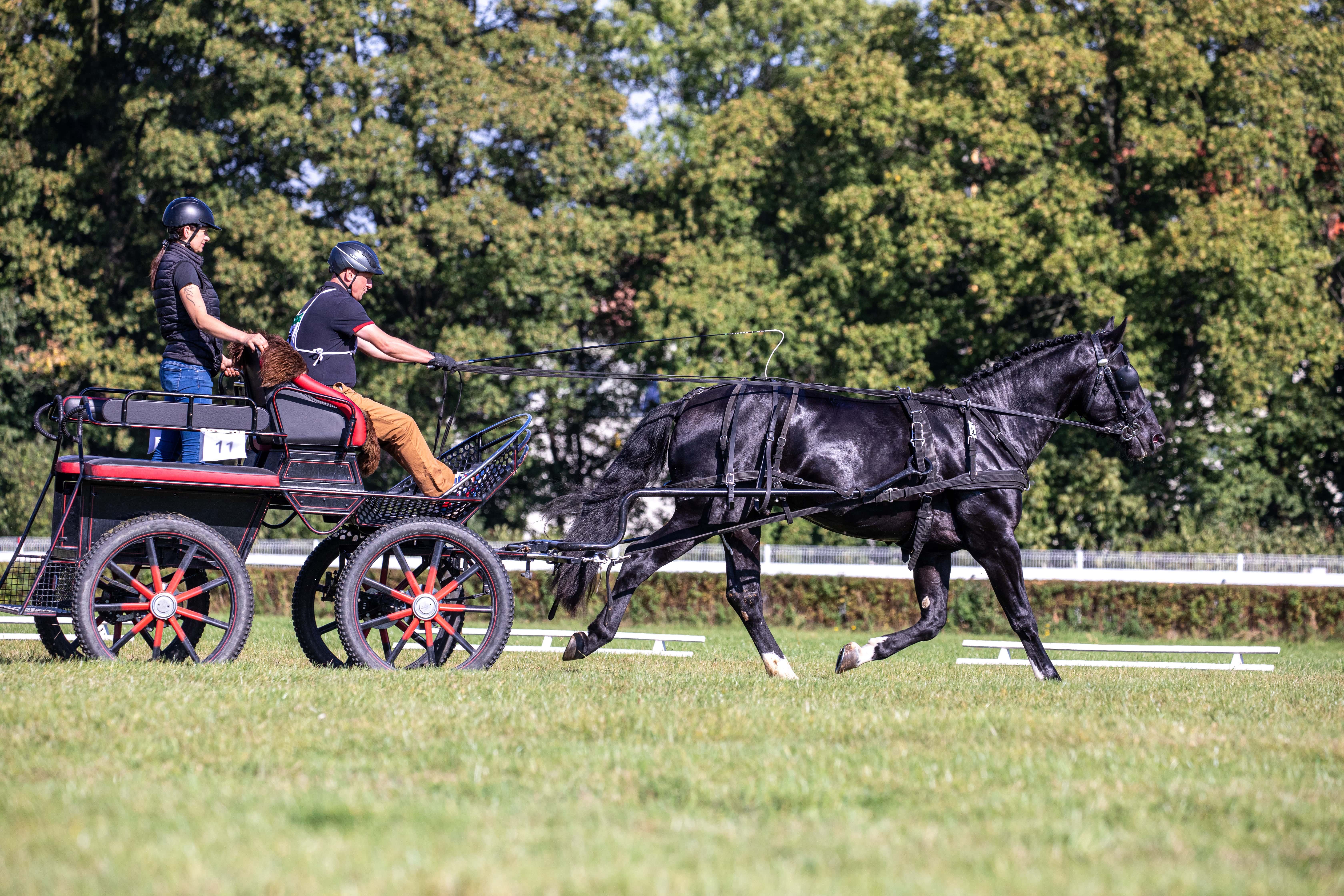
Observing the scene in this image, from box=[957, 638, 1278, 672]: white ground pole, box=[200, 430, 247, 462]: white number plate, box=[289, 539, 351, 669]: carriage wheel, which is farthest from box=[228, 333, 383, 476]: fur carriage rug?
box=[957, 638, 1278, 672]: white ground pole

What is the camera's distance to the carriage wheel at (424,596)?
7.32 metres

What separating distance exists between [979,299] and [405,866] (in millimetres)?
21020

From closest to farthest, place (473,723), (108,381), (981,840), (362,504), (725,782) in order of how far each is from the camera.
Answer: (981,840) → (725,782) → (473,723) → (362,504) → (108,381)

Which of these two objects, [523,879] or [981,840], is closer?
[523,879]

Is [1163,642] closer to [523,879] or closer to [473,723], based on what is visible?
[473,723]

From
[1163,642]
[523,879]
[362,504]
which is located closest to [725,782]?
[523,879]

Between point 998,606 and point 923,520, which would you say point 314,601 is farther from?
point 998,606

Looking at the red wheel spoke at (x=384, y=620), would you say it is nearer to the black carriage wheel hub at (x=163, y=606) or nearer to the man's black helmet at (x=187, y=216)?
the black carriage wheel hub at (x=163, y=606)

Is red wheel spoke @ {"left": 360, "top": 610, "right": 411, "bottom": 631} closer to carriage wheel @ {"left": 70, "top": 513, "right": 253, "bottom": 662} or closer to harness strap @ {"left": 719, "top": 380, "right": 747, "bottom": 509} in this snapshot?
carriage wheel @ {"left": 70, "top": 513, "right": 253, "bottom": 662}

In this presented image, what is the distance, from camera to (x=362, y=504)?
24.6ft

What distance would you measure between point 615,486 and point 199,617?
2.87 m

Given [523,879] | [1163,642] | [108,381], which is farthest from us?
[108,381]

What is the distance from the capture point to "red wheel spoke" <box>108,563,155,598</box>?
6840 millimetres

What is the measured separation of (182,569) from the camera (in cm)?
706
